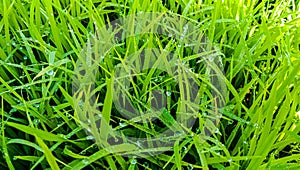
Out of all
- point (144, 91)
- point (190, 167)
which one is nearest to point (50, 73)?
point (144, 91)

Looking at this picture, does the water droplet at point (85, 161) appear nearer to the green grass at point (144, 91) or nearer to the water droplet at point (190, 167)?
the green grass at point (144, 91)

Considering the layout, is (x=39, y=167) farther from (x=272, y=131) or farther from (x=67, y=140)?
(x=272, y=131)

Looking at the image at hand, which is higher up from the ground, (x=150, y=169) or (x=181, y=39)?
(x=181, y=39)

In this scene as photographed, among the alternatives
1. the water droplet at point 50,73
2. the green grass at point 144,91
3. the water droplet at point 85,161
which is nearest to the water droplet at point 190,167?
the green grass at point 144,91

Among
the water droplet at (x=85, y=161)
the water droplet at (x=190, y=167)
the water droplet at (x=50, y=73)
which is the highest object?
the water droplet at (x=50, y=73)

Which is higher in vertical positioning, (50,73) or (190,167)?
(50,73)

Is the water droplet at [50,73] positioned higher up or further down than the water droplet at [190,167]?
A: higher up

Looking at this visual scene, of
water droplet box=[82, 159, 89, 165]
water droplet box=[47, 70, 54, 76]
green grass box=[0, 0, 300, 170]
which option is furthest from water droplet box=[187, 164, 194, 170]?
water droplet box=[47, 70, 54, 76]

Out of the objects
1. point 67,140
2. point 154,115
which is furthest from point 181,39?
point 67,140

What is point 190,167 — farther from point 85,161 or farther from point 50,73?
point 50,73
